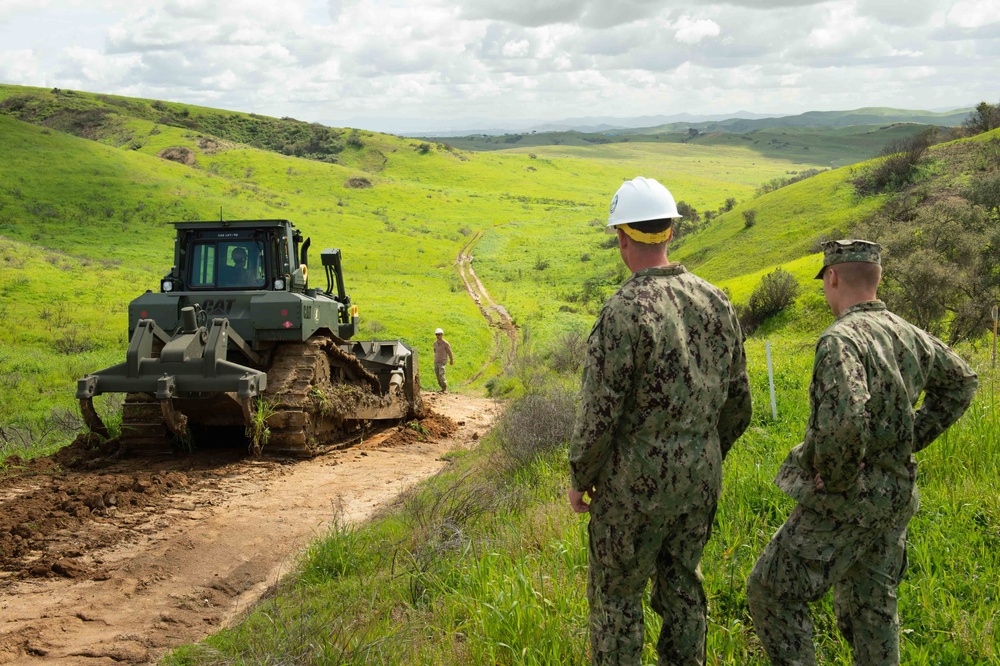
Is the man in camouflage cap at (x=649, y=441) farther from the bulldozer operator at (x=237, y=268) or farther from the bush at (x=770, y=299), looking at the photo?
the bush at (x=770, y=299)

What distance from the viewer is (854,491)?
11.7ft

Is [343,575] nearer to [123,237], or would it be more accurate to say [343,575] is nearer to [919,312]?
[919,312]

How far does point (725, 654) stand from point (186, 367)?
7.64 metres

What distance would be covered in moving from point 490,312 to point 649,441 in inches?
1180

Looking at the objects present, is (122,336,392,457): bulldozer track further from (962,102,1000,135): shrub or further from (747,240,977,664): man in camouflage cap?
(962,102,1000,135): shrub

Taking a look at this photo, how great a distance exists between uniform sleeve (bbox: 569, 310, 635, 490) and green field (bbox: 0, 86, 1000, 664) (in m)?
1.11

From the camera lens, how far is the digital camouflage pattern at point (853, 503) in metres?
3.51

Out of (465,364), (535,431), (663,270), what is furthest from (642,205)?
(465,364)

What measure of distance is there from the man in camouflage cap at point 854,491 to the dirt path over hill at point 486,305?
19545 mm

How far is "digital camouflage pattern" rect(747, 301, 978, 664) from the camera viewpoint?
351 centimetres

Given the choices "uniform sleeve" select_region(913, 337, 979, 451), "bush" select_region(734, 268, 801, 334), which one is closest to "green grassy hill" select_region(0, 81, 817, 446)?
"bush" select_region(734, 268, 801, 334)

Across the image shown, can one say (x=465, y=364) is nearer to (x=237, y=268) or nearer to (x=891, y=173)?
(x=237, y=268)

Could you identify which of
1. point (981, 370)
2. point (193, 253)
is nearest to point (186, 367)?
point (193, 253)

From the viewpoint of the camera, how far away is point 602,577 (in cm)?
377
